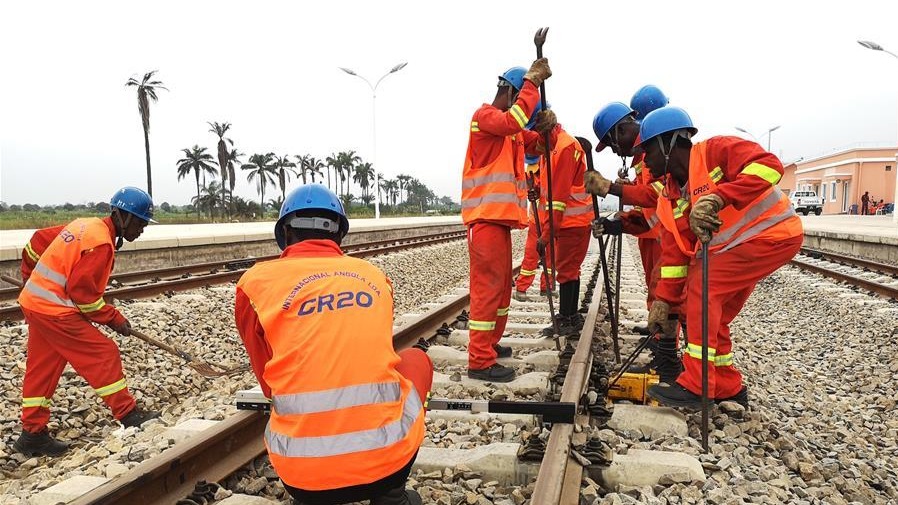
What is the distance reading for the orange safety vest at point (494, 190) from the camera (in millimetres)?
3945

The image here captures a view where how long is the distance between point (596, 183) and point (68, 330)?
362 cm

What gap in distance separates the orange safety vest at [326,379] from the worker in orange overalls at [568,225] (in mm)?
3530

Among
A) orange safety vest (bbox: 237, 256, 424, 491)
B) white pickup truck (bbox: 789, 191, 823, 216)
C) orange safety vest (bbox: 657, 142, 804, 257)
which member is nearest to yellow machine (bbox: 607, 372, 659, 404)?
orange safety vest (bbox: 657, 142, 804, 257)

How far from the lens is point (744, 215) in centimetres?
334

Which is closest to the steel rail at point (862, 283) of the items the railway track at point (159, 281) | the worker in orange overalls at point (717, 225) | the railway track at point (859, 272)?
the railway track at point (859, 272)

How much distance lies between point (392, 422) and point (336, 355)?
0.32 meters

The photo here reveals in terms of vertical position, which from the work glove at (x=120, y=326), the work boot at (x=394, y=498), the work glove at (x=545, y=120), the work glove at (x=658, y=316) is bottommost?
the work boot at (x=394, y=498)

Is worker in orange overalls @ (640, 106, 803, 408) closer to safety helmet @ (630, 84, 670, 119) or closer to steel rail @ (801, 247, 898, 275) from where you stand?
safety helmet @ (630, 84, 670, 119)

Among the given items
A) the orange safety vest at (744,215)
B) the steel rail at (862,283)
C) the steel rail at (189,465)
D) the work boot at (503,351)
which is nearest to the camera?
the steel rail at (189,465)

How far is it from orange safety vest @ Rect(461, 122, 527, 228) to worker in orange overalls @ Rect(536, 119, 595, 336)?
59.1 inches

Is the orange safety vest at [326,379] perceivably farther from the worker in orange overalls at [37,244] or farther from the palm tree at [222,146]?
the palm tree at [222,146]

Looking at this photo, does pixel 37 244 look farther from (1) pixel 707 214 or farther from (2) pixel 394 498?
(1) pixel 707 214

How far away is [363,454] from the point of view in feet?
6.50

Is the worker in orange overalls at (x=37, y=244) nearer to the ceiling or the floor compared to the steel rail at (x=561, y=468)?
nearer to the ceiling
